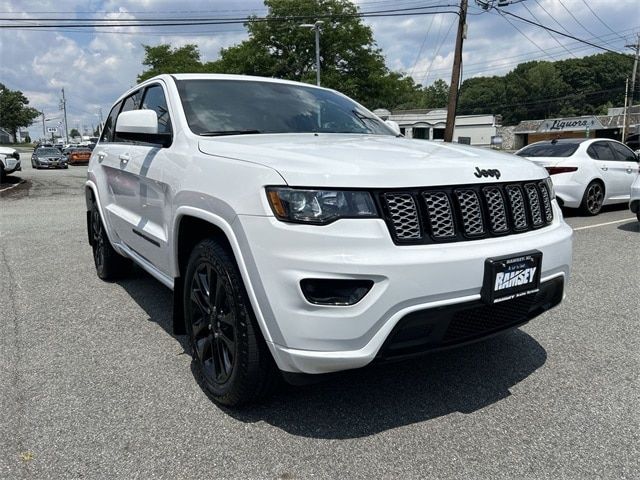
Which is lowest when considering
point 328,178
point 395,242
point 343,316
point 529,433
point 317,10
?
point 529,433

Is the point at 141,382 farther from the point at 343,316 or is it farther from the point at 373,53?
the point at 373,53

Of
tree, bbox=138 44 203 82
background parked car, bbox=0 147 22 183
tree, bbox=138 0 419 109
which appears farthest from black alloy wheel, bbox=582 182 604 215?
tree, bbox=138 44 203 82

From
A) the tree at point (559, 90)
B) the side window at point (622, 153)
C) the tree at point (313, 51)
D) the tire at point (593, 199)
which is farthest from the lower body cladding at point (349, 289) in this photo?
the tree at point (559, 90)

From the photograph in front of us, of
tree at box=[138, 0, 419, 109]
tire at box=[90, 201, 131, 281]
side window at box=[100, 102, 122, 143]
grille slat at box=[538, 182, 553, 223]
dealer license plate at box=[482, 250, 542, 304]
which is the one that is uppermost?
tree at box=[138, 0, 419, 109]

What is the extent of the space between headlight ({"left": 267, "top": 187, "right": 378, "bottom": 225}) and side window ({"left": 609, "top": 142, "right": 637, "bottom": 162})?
31.7 feet

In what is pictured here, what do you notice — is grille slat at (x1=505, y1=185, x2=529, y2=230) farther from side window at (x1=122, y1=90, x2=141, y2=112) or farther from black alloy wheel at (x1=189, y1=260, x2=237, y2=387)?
side window at (x1=122, y1=90, x2=141, y2=112)

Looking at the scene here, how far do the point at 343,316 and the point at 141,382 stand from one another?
1511 mm

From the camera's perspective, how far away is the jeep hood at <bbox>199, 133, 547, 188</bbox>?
219 cm

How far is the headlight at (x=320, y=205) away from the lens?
2.15 metres

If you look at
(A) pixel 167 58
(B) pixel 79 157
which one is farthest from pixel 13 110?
(B) pixel 79 157

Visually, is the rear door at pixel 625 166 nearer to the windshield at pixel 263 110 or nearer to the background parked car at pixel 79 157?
the windshield at pixel 263 110

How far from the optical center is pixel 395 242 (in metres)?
2.19

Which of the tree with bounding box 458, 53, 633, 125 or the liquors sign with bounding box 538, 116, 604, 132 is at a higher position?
the tree with bounding box 458, 53, 633, 125

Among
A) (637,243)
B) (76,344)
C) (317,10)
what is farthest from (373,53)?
(76,344)
